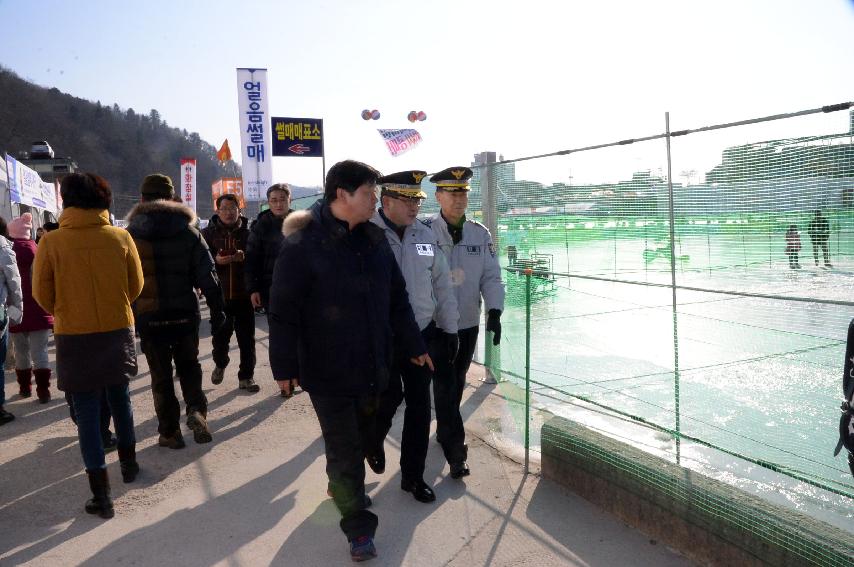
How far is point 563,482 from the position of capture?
3.77 metres

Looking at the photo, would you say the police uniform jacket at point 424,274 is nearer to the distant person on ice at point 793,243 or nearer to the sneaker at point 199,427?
the sneaker at point 199,427

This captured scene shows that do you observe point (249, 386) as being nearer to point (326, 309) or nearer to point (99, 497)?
point (99, 497)

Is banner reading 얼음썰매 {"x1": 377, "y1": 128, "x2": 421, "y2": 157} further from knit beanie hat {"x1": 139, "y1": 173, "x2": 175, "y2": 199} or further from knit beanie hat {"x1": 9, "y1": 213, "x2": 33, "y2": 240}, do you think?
knit beanie hat {"x1": 139, "y1": 173, "x2": 175, "y2": 199}

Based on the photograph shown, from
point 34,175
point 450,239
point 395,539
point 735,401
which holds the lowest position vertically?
point 395,539

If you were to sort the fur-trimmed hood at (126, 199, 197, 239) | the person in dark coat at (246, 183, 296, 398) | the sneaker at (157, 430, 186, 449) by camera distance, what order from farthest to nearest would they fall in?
the person in dark coat at (246, 183, 296, 398)
the sneaker at (157, 430, 186, 449)
the fur-trimmed hood at (126, 199, 197, 239)

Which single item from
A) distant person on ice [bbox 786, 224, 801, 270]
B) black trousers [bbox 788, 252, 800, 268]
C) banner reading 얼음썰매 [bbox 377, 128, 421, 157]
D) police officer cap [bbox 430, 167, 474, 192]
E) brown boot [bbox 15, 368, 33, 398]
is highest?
banner reading 얼음썰매 [bbox 377, 128, 421, 157]

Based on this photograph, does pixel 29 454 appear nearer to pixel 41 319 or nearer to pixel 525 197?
pixel 41 319

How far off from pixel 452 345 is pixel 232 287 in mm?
3001

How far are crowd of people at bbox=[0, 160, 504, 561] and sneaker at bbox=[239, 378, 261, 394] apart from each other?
1024 millimetres

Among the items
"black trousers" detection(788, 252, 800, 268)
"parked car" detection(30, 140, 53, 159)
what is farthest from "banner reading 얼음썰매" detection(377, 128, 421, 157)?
"parked car" detection(30, 140, 53, 159)

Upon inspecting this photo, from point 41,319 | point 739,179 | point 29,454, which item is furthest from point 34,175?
point 739,179

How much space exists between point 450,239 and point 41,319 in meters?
4.27

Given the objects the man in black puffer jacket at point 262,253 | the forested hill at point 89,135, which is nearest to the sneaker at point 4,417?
the man in black puffer jacket at point 262,253

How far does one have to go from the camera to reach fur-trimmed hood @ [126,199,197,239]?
4.27m
